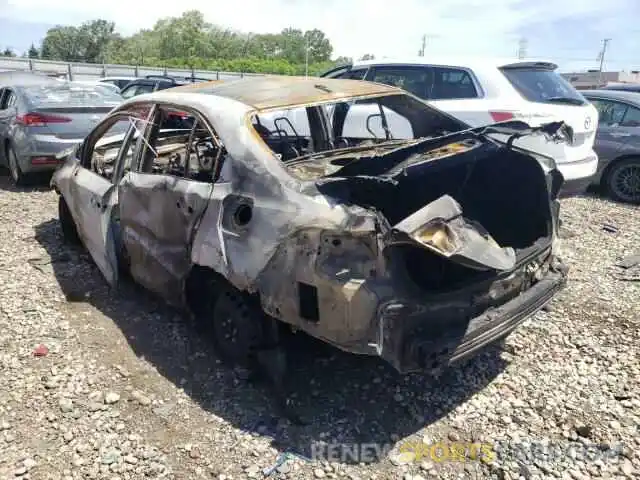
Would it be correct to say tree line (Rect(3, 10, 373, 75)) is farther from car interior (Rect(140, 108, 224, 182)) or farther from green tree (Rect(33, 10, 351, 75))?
car interior (Rect(140, 108, 224, 182))

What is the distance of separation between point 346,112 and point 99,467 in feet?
11.6

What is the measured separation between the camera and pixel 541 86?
6.36 metres

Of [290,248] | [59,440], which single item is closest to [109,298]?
[59,440]

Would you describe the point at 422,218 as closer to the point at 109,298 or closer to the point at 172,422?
the point at 172,422

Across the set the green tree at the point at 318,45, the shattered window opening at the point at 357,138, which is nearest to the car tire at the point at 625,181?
the shattered window opening at the point at 357,138

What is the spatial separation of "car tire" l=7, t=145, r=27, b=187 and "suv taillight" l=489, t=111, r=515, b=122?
6433mm

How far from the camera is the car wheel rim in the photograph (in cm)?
773

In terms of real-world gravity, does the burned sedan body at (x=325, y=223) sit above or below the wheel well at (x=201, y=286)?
above

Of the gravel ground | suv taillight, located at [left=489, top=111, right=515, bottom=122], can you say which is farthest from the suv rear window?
the gravel ground

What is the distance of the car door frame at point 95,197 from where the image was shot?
4.06m

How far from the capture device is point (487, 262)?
2.41 m

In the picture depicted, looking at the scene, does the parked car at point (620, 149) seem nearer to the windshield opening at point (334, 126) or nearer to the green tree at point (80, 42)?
the windshield opening at point (334, 126)

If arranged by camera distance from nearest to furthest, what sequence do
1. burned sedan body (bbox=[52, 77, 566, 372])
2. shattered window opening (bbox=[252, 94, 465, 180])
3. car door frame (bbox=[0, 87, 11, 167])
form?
1. burned sedan body (bbox=[52, 77, 566, 372])
2. shattered window opening (bbox=[252, 94, 465, 180])
3. car door frame (bbox=[0, 87, 11, 167])

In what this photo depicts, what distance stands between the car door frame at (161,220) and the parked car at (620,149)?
6589mm
